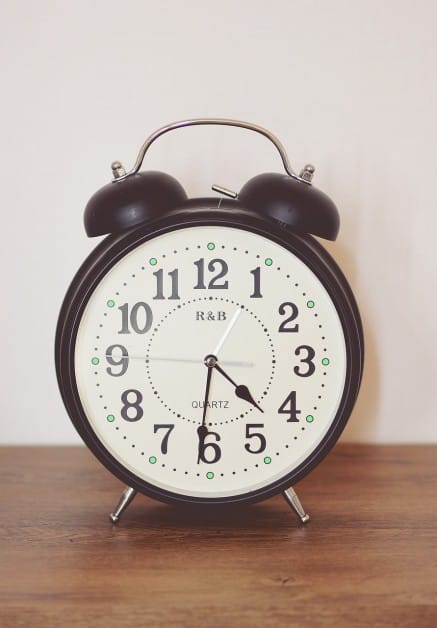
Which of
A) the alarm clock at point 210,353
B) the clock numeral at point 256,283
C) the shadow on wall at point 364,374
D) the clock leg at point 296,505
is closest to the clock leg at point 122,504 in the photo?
the alarm clock at point 210,353

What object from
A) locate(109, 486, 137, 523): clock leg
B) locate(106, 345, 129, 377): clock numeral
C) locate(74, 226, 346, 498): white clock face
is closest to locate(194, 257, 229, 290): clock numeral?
locate(74, 226, 346, 498): white clock face

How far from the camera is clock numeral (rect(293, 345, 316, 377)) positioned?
1091 millimetres

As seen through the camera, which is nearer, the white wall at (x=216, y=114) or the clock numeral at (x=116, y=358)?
the clock numeral at (x=116, y=358)

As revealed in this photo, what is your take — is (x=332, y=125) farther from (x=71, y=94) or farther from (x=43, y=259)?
(x=43, y=259)

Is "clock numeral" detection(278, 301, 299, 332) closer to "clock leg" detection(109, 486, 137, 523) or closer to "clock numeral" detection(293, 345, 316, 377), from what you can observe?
"clock numeral" detection(293, 345, 316, 377)

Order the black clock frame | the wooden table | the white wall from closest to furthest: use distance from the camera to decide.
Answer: the wooden table, the black clock frame, the white wall

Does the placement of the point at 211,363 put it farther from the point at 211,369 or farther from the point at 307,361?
the point at 307,361

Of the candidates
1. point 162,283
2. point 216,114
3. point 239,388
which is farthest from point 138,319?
point 216,114

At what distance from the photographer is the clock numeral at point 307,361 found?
3.58 feet

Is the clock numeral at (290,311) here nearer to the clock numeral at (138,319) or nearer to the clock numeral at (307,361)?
the clock numeral at (307,361)

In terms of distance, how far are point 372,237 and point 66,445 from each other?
69 centimetres

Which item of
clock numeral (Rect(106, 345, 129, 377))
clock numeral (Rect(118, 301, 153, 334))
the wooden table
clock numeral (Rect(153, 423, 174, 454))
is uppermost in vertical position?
clock numeral (Rect(118, 301, 153, 334))

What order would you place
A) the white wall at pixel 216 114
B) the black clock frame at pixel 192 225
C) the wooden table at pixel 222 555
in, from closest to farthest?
1. the wooden table at pixel 222 555
2. the black clock frame at pixel 192 225
3. the white wall at pixel 216 114

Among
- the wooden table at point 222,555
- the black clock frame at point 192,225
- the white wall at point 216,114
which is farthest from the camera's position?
the white wall at point 216,114
